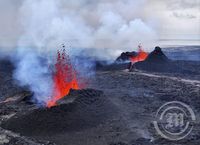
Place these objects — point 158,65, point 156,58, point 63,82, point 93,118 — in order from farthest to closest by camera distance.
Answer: point 156,58 → point 158,65 → point 63,82 → point 93,118

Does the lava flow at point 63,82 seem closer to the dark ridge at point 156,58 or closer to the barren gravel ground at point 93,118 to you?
the barren gravel ground at point 93,118

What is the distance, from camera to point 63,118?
27.4 meters

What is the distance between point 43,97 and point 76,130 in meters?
9.55

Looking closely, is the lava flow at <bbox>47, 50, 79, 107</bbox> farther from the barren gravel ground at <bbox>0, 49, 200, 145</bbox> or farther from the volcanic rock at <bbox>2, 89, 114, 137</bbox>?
the volcanic rock at <bbox>2, 89, 114, 137</bbox>

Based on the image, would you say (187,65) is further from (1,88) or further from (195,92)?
(1,88)

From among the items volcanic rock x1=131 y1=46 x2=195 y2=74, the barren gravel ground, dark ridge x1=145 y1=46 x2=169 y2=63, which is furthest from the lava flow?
dark ridge x1=145 y1=46 x2=169 y2=63

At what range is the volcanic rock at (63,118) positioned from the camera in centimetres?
2672

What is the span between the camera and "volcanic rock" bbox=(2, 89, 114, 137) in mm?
26719

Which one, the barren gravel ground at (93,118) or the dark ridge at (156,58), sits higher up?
the dark ridge at (156,58)


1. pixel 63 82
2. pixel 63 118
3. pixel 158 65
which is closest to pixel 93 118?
pixel 63 118

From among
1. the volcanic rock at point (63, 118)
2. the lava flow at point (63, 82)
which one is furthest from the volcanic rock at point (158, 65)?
the volcanic rock at point (63, 118)

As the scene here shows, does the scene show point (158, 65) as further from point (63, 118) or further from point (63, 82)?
point (63, 118)

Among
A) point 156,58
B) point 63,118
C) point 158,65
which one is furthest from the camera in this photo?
point 156,58

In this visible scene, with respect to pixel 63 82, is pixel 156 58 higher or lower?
higher
